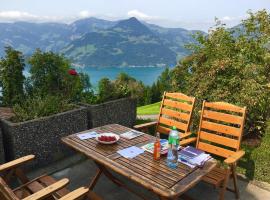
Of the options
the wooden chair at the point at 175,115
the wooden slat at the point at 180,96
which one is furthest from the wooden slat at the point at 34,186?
the wooden slat at the point at 180,96

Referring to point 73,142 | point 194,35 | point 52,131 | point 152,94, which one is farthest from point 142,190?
point 152,94

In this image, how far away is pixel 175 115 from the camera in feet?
15.8

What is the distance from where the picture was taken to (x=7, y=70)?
538 centimetres

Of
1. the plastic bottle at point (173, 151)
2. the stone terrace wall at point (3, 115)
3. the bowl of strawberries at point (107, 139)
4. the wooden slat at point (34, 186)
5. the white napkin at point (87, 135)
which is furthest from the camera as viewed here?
the stone terrace wall at point (3, 115)

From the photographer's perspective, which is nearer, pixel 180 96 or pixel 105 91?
pixel 180 96

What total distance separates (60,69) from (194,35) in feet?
14.2

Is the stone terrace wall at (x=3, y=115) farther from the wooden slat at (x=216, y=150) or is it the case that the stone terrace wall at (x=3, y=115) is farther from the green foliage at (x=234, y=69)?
the green foliage at (x=234, y=69)

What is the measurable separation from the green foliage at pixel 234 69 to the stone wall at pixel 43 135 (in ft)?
10.0

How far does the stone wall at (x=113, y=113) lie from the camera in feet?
17.7

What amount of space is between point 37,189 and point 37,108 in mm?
1976

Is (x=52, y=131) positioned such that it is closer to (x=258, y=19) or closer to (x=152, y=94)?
(x=258, y=19)

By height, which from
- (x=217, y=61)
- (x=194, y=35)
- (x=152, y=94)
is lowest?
(x=152, y=94)

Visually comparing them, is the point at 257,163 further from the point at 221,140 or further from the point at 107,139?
the point at 107,139

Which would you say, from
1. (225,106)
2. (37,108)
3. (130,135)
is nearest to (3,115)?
(37,108)
